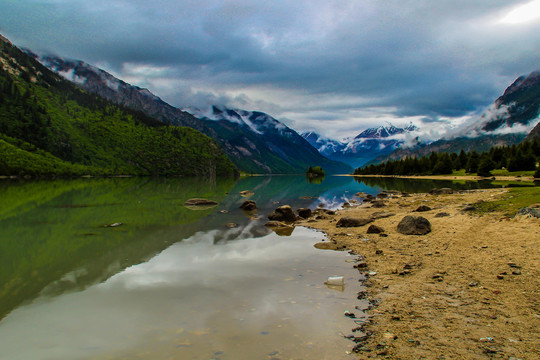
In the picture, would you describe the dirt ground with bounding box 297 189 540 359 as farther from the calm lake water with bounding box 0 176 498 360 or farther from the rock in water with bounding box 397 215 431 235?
the calm lake water with bounding box 0 176 498 360

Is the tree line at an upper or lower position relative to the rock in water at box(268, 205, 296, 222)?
upper

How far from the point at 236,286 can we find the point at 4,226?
101ft

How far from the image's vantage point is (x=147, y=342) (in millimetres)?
10031

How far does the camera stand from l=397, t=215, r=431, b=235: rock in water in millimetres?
25375

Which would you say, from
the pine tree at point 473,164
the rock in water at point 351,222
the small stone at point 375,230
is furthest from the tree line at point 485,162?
the small stone at point 375,230

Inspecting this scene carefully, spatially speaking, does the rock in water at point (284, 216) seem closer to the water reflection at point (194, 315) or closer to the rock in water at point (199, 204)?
the rock in water at point (199, 204)

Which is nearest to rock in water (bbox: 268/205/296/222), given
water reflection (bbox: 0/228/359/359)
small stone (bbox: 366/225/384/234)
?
small stone (bbox: 366/225/384/234)

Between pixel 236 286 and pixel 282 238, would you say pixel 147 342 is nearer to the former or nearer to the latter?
pixel 236 286

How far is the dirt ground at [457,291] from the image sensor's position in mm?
8969

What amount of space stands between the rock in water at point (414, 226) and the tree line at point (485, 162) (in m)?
86.3

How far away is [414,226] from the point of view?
25734mm

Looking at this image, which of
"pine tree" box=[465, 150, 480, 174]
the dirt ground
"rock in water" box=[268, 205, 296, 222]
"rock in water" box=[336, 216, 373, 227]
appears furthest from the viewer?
"pine tree" box=[465, 150, 480, 174]

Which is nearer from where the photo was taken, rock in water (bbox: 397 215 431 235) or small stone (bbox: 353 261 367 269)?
small stone (bbox: 353 261 367 269)

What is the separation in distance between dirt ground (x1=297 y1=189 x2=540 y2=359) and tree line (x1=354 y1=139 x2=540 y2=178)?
89.8 meters
